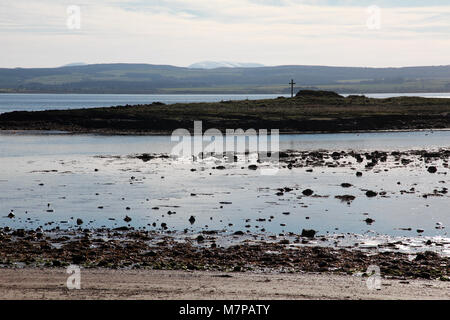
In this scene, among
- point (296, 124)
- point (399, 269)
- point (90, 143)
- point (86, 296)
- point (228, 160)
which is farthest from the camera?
→ point (296, 124)

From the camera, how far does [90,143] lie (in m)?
70.4

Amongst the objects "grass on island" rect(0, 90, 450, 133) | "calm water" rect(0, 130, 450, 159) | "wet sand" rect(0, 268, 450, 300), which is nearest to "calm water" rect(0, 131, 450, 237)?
"calm water" rect(0, 130, 450, 159)

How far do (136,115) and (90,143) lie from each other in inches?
988

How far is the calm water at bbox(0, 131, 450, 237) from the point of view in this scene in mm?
→ 27344

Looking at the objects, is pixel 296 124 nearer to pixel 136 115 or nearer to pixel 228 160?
pixel 136 115
